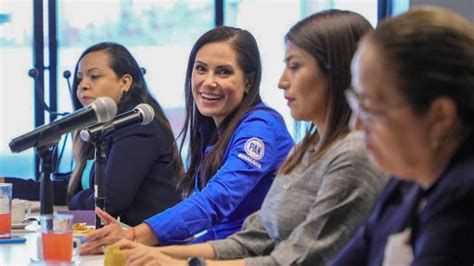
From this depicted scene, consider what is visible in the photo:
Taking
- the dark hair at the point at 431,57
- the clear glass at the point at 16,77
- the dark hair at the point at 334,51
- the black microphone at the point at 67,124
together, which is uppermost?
the dark hair at the point at 431,57

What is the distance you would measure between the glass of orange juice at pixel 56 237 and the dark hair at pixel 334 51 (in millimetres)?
679

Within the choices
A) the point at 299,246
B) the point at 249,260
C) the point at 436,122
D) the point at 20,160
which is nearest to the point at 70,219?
the point at 249,260

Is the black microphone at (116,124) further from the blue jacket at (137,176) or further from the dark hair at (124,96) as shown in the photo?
the dark hair at (124,96)

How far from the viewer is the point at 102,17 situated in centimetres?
581

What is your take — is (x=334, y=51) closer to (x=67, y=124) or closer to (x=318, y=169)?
(x=318, y=169)

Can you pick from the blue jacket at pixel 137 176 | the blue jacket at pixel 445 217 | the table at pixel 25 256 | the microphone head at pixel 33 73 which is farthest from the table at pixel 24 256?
the microphone head at pixel 33 73

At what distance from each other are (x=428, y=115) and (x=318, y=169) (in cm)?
59

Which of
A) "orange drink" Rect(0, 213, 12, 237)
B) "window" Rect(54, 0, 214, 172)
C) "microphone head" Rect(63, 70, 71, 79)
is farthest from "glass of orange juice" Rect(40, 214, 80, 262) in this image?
"window" Rect(54, 0, 214, 172)

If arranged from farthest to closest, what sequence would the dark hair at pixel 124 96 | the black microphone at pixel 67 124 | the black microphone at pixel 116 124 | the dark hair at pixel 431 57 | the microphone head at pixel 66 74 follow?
the microphone head at pixel 66 74
the dark hair at pixel 124 96
the black microphone at pixel 116 124
the black microphone at pixel 67 124
the dark hair at pixel 431 57

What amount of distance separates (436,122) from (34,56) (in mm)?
4797

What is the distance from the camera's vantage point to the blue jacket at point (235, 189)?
92.5 inches

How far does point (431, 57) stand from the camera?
1.18 metres

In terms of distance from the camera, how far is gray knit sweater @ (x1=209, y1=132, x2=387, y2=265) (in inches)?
64.9

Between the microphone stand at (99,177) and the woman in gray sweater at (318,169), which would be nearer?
the woman in gray sweater at (318,169)
